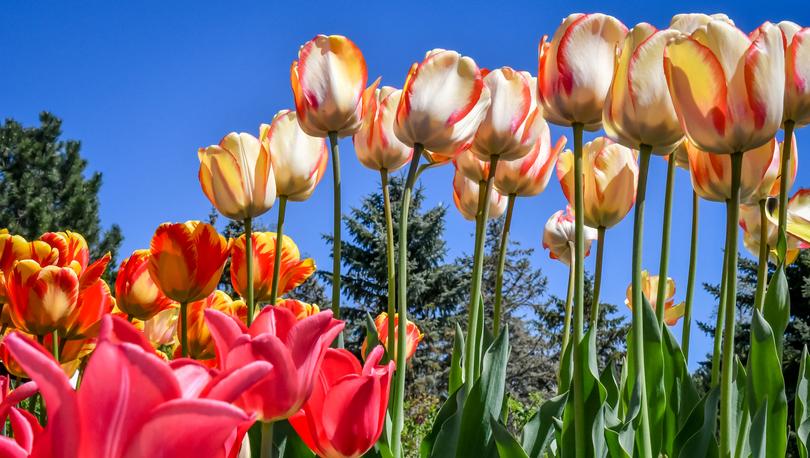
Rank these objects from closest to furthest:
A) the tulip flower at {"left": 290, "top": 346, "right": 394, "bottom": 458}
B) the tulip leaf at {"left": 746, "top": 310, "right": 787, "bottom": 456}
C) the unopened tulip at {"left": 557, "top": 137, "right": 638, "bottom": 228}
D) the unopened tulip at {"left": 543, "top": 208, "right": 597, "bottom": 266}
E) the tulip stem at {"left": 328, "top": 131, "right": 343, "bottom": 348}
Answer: the tulip flower at {"left": 290, "top": 346, "right": 394, "bottom": 458}, the tulip leaf at {"left": 746, "top": 310, "right": 787, "bottom": 456}, the tulip stem at {"left": 328, "top": 131, "right": 343, "bottom": 348}, the unopened tulip at {"left": 557, "top": 137, "right": 638, "bottom": 228}, the unopened tulip at {"left": 543, "top": 208, "right": 597, "bottom": 266}

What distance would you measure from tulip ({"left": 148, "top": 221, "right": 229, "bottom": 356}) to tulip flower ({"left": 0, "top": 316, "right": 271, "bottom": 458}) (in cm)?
105

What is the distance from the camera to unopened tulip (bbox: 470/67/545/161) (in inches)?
53.0

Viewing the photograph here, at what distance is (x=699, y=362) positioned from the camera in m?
17.5

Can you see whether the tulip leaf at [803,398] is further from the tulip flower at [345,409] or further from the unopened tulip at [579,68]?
the tulip flower at [345,409]

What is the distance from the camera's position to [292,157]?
1.50m

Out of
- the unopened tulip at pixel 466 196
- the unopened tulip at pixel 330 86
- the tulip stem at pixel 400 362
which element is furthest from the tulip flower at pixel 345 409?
the unopened tulip at pixel 466 196

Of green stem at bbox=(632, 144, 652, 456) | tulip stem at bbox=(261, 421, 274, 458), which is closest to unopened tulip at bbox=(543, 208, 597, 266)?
green stem at bbox=(632, 144, 652, 456)

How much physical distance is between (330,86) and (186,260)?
0.42 meters

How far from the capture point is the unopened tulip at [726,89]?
0.93 m

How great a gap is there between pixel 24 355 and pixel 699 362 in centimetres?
1860

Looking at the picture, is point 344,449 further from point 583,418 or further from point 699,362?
point 699,362

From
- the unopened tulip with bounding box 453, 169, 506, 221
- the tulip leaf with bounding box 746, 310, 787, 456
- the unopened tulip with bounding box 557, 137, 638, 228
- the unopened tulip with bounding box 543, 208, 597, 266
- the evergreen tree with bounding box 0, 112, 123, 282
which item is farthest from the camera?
the evergreen tree with bounding box 0, 112, 123, 282

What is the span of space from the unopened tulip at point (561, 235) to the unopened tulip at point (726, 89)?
40.7 inches

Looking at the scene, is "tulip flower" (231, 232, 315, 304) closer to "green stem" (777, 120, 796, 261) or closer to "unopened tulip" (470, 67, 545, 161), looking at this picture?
"unopened tulip" (470, 67, 545, 161)
